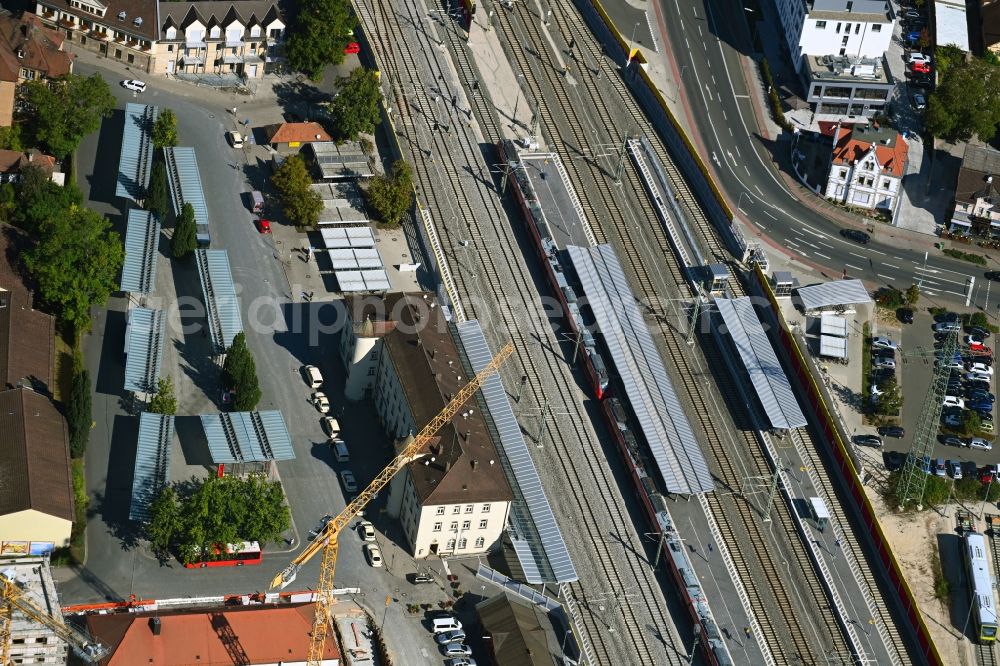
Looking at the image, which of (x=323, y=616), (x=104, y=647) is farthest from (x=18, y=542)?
(x=323, y=616)

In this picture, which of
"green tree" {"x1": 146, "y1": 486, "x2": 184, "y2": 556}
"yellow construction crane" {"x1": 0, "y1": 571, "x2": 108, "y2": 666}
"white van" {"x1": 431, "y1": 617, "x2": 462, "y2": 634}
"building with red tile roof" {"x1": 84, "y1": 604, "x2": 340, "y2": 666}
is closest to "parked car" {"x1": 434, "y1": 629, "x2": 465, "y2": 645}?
"white van" {"x1": 431, "y1": 617, "x2": 462, "y2": 634}

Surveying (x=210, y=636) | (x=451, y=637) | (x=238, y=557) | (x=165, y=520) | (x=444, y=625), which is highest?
(x=165, y=520)

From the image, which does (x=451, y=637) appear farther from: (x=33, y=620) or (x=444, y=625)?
(x=33, y=620)

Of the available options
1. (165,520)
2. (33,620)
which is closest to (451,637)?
(165,520)

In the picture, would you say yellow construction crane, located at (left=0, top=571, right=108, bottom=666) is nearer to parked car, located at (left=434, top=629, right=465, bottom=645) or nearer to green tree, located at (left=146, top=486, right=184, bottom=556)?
green tree, located at (left=146, top=486, right=184, bottom=556)

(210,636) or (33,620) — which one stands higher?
(33,620)

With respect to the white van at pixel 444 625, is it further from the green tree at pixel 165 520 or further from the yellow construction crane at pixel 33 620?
the yellow construction crane at pixel 33 620

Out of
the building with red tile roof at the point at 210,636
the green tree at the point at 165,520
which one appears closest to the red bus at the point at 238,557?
the green tree at the point at 165,520
